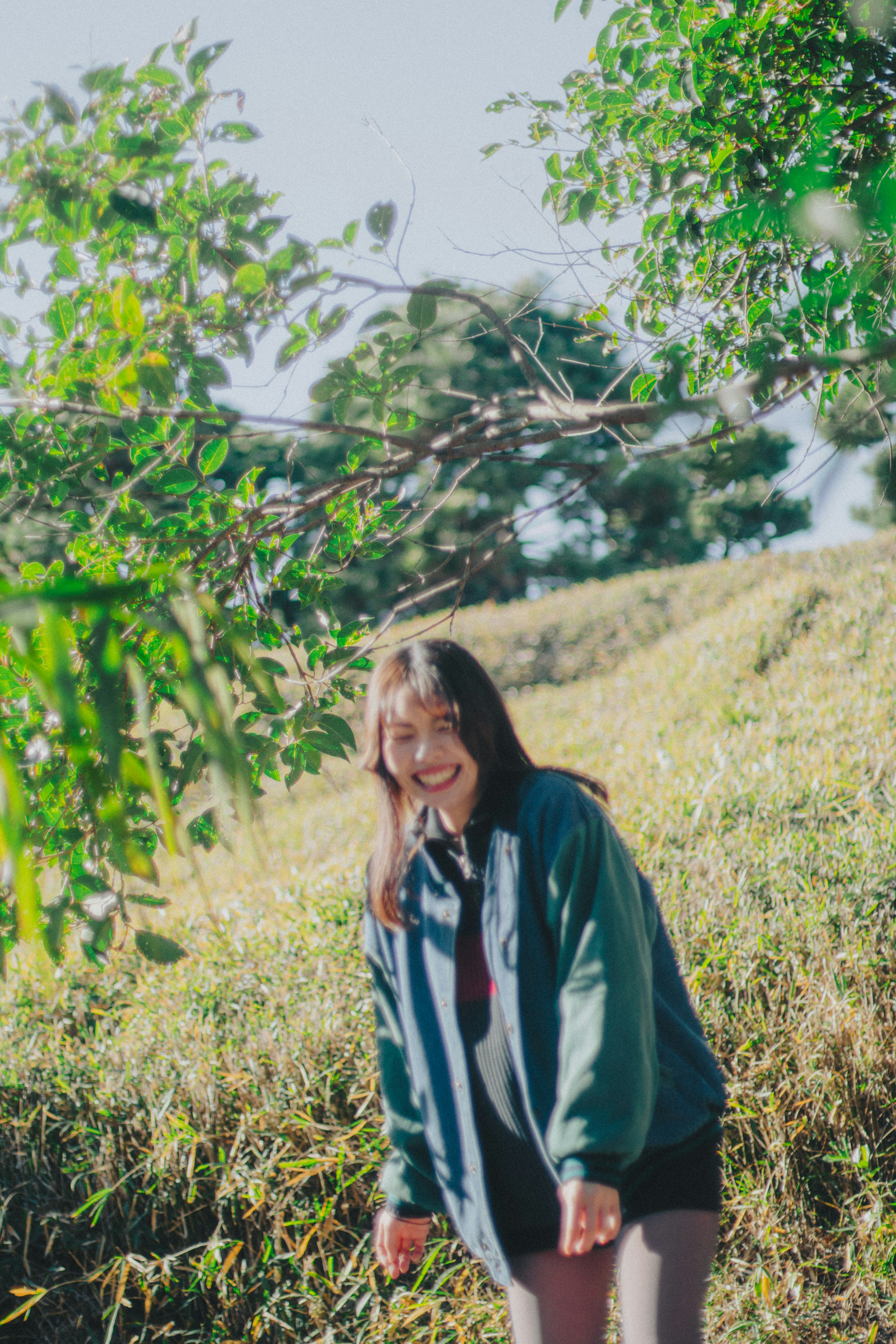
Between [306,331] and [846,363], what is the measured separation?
4.14 ft

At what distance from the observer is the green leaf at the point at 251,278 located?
6.08 ft

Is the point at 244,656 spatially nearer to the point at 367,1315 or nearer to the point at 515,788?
the point at 515,788

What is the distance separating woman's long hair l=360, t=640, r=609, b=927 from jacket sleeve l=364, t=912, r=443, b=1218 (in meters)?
0.10

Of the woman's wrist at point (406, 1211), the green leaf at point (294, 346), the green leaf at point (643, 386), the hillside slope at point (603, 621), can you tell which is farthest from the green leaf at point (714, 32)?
the hillside slope at point (603, 621)

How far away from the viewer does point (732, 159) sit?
2.48 meters

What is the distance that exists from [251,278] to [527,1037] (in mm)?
1482

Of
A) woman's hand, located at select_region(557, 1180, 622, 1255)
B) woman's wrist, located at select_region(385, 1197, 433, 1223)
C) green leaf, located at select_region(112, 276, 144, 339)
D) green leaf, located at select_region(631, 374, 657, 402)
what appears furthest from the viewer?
green leaf, located at select_region(631, 374, 657, 402)

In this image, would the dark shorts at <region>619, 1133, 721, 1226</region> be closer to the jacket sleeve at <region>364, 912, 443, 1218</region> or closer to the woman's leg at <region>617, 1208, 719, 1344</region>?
the woman's leg at <region>617, 1208, 719, 1344</region>

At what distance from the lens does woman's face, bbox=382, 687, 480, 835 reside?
1.76m

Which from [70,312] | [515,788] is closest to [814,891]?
[515,788]

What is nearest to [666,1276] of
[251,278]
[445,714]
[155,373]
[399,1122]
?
[399,1122]

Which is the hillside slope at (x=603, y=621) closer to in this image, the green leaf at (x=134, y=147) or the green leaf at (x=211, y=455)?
the green leaf at (x=211, y=455)

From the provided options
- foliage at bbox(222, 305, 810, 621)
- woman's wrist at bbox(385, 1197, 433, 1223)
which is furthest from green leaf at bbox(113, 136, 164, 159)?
foliage at bbox(222, 305, 810, 621)

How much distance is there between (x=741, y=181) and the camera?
2.44 metres
